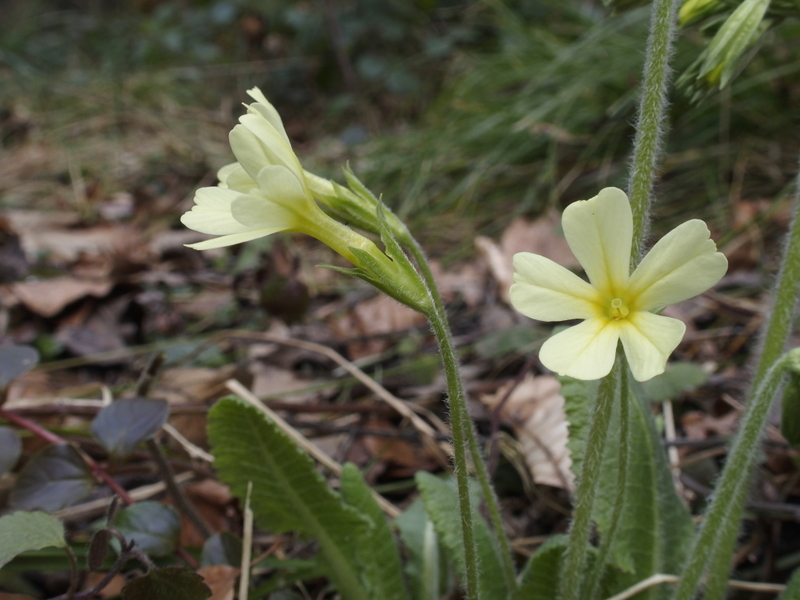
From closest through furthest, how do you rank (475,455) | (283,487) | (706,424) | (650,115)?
(650,115), (475,455), (283,487), (706,424)

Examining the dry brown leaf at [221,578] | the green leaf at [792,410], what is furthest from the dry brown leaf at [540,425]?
the dry brown leaf at [221,578]

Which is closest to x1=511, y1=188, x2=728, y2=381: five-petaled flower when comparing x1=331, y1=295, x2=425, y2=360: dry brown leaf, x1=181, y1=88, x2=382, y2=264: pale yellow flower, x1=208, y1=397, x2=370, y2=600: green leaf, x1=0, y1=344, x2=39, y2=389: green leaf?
x1=181, y1=88, x2=382, y2=264: pale yellow flower

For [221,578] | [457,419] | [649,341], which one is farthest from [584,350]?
[221,578]

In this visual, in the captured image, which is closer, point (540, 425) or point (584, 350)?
point (584, 350)

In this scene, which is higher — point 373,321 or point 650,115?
point 373,321

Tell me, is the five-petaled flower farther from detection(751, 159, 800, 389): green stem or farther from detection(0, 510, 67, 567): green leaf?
detection(0, 510, 67, 567): green leaf

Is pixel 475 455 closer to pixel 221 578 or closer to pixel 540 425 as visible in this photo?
pixel 221 578

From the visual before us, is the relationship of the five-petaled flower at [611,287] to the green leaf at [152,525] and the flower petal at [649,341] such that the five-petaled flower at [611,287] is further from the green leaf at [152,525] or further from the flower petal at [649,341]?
the green leaf at [152,525]
